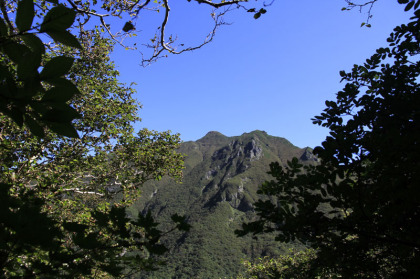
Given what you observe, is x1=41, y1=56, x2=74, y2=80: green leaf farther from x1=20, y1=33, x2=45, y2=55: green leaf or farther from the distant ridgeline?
the distant ridgeline

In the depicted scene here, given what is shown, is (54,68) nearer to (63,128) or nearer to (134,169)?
(63,128)

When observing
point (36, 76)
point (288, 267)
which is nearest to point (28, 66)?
point (36, 76)

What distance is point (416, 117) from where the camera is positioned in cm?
366

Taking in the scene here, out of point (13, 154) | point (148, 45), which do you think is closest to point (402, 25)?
point (148, 45)

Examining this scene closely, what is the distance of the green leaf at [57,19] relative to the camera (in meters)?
0.77

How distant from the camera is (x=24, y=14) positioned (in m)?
0.73

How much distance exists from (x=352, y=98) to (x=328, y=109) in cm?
61

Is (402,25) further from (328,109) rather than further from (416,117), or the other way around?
(416,117)

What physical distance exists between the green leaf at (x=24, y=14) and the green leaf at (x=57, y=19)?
0.12 feet

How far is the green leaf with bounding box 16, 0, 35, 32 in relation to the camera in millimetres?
722

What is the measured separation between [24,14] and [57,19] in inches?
3.3

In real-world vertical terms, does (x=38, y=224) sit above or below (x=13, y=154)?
below

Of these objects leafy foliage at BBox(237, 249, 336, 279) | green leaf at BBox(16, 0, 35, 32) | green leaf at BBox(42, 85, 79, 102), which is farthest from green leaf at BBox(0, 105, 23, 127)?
leafy foliage at BBox(237, 249, 336, 279)

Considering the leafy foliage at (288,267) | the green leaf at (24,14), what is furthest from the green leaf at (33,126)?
the leafy foliage at (288,267)
